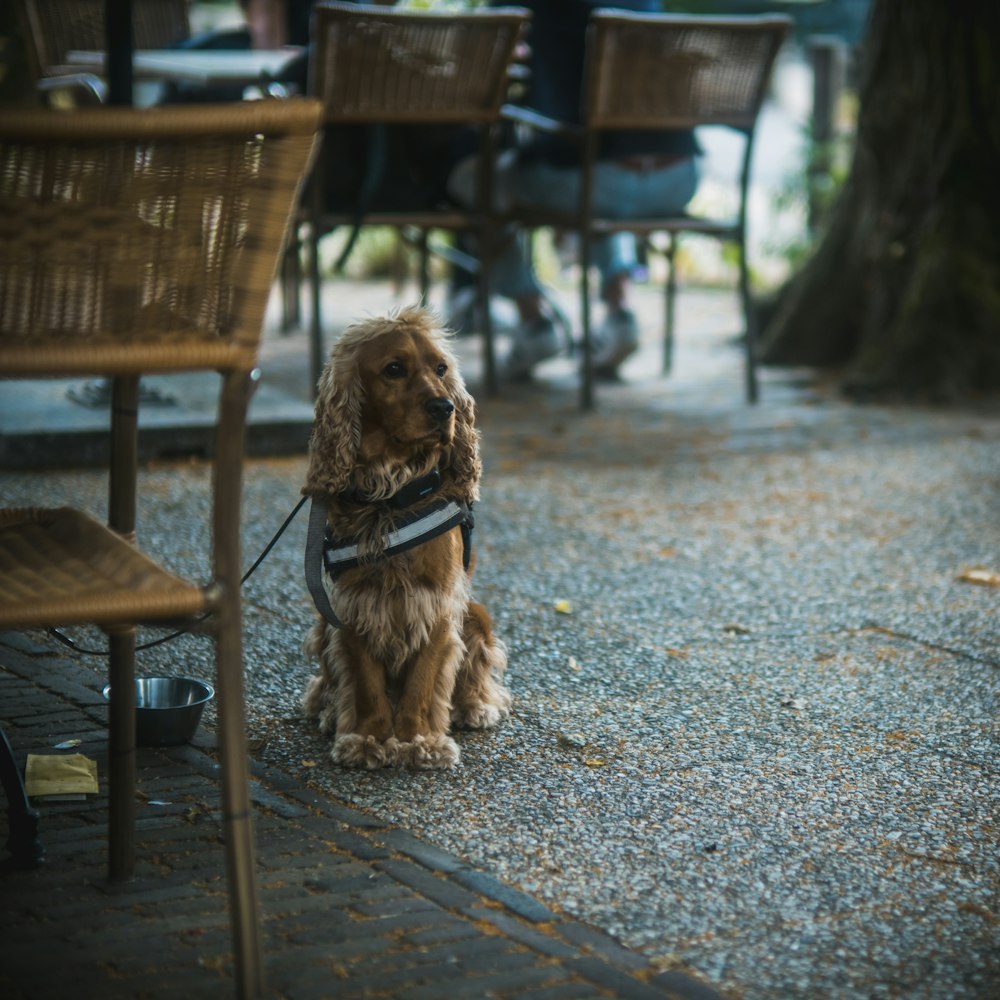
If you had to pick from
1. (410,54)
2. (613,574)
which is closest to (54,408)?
(410,54)

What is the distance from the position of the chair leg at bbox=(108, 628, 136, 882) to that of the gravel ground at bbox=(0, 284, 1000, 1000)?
1.92 ft

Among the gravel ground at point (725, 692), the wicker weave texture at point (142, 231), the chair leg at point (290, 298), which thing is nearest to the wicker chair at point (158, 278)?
the wicker weave texture at point (142, 231)

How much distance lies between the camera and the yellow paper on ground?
301cm

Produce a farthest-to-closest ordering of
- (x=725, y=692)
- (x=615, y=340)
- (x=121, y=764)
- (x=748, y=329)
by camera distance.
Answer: (x=615, y=340) → (x=748, y=329) → (x=725, y=692) → (x=121, y=764)

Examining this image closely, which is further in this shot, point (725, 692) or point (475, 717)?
point (725, 692)

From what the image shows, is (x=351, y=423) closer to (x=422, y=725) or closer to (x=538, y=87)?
(x=422, y=725)

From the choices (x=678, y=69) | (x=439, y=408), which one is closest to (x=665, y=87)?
(x=678, y=69)

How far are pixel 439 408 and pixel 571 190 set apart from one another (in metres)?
4.45

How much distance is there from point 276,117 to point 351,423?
1.32 meters

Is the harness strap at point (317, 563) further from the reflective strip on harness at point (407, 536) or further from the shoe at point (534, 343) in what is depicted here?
the shoe at point (534, 343)

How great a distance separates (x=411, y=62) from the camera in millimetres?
6680

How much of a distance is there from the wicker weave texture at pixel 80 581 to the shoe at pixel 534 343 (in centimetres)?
563

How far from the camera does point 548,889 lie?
8.75 feet

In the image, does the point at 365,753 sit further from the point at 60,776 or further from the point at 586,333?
the point at 586,333
